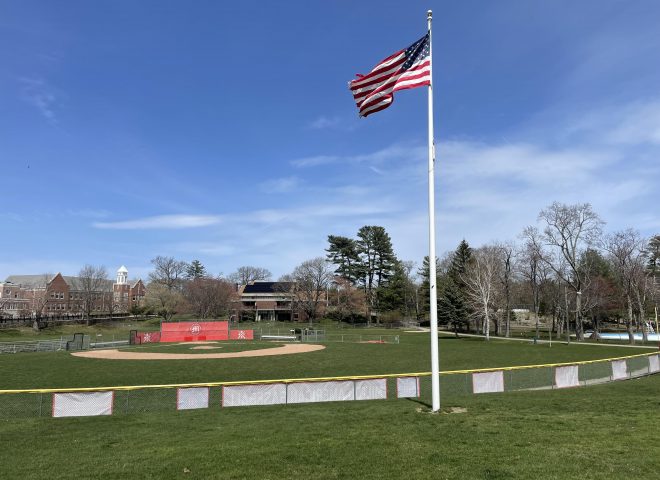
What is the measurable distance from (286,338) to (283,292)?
46854mm

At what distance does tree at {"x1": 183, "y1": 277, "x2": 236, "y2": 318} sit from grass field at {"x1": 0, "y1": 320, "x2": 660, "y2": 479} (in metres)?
90.2

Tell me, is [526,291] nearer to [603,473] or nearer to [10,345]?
[10,345]

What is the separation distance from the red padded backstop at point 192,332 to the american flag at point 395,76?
55.1m

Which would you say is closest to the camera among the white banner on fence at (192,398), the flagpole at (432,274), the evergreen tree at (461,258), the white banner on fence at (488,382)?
the flagpole at (432,274)

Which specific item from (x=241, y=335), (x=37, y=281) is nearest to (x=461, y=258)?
(x=241, y=335)

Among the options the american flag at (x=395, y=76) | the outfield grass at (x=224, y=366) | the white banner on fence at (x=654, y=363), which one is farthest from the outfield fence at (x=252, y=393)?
the white banner on fence at (x=654, y=363)

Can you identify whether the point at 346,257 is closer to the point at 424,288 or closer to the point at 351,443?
the point at 424,288

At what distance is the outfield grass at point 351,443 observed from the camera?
8508mm

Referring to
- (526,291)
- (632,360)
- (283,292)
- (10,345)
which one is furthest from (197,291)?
(632,360)

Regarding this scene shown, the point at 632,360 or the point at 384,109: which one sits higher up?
the point at 384,109

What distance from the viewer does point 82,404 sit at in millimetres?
15078

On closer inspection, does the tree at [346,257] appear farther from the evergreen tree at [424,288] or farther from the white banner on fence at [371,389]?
the white banner on fence at [371,389]

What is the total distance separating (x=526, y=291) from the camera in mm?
95812

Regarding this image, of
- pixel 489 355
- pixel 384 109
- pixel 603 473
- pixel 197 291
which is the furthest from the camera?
pixel 197 291
